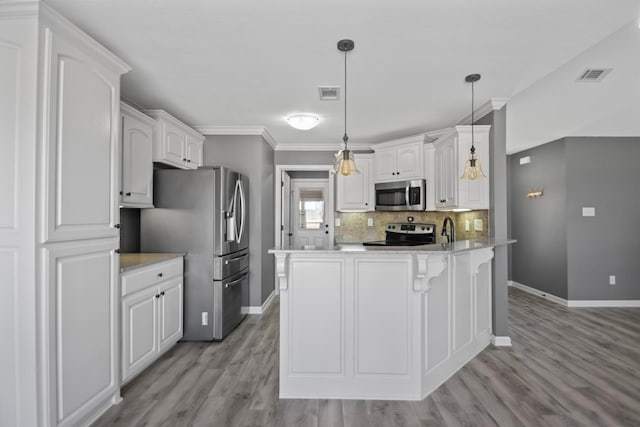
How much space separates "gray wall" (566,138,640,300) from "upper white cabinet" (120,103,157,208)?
5.20m

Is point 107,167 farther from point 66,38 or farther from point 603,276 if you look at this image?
point 603,276

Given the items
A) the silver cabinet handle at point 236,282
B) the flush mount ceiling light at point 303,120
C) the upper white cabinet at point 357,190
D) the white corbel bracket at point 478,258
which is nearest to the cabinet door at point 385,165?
the upper white cabinet at point 357,190

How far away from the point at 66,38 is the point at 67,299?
1382 mm

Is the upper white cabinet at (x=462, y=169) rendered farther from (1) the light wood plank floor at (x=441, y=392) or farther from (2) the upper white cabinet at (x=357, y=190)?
(1) the light wood plank floor at (x=441, y=392)

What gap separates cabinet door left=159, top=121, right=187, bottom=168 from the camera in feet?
10.9

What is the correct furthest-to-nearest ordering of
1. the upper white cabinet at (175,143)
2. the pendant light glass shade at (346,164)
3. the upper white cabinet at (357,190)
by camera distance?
the upper white cabinet at (357,190) → the upper white cabinet at (175,143) → the pendant light glass shade at (346,164)

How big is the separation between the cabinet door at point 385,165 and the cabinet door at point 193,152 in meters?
2.38

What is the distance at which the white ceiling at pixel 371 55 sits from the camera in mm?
1883

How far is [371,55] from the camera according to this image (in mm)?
2391

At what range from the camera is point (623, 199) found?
185 inches

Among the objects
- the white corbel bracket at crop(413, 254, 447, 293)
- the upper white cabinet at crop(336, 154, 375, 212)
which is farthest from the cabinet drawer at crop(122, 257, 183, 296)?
the upper white cabinet at crop(336, 154, 375, 212)

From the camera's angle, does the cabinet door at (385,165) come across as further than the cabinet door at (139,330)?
Yes

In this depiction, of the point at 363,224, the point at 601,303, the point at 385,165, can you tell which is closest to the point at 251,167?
the point at 385,165

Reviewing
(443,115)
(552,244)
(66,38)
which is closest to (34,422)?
(66,38)
